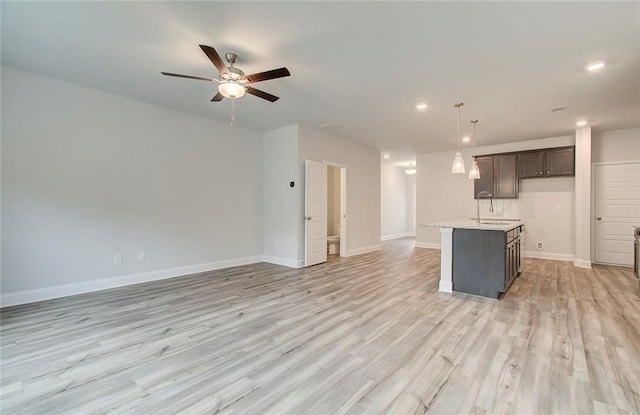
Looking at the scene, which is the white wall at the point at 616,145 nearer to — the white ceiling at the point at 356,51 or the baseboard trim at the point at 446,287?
the white ceiling at the point at 356,51

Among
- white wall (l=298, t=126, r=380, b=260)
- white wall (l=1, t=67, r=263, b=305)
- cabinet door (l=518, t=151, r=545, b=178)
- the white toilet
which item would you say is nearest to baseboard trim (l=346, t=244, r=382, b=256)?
white wall (l=298, t=126, r=380, b=260)

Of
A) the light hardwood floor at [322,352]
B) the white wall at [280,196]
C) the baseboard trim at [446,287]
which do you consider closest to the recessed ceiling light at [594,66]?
the light hardwood floor at [322,352]

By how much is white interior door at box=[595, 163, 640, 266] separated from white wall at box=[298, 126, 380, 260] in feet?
15.3

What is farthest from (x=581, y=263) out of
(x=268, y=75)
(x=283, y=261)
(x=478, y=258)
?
(x=268, y=75)

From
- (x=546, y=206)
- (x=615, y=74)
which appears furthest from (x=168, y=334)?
(x=546, y=206)

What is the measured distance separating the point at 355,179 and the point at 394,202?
431cm

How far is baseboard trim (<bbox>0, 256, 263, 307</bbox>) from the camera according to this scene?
3.39 m

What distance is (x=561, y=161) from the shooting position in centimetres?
602

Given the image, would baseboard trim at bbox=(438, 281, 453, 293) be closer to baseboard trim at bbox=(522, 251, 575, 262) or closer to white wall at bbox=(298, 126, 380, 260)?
white wall at bbox=(298, 126, 380, 260)

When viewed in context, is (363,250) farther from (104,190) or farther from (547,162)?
(104,190)

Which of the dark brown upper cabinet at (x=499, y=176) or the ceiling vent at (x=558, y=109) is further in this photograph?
the dark brown upper cabinet at (x=499, y=176)

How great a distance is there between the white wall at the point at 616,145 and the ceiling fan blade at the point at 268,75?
6.91 metres

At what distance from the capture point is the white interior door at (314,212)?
5.52 metres

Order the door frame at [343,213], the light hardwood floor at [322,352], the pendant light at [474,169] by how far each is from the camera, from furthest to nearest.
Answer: the door frame at [343,213] < the pendant light at [474,169] < the light hardwood floor at [322,352]
